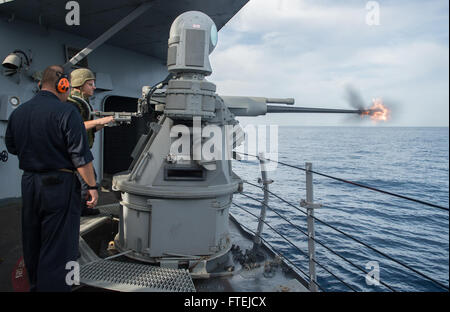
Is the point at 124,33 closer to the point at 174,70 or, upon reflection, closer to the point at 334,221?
the point at 174,70

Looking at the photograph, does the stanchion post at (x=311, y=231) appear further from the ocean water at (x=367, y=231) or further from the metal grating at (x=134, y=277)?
the metal grating at (x=134, y=277)

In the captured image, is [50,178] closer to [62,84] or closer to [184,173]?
[62,84]

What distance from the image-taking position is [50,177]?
1811 millimetres

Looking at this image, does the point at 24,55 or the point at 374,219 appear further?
the point at 374,219

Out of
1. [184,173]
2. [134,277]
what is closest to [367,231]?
[184,173]

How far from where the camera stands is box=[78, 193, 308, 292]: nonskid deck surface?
2.21 meters

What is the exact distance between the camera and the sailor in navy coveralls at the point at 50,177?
1.81 meters

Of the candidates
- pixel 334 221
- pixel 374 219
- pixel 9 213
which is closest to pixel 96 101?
pixel 9 213

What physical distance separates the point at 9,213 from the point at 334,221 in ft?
26.4

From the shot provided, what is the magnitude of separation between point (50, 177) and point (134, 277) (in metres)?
0.93

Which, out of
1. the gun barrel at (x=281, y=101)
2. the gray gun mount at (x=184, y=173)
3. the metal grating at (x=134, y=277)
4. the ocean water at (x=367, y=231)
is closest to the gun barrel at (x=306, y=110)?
the gun barrel at (x=281, y=101)

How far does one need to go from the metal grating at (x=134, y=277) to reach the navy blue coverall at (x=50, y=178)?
336 mm

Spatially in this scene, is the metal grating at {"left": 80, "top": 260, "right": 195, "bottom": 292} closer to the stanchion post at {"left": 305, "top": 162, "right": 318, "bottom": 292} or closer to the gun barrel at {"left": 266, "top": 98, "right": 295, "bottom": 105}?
the stanchion post at {"left": 305, "top": 162, "right": 318, "bottom": 292}
